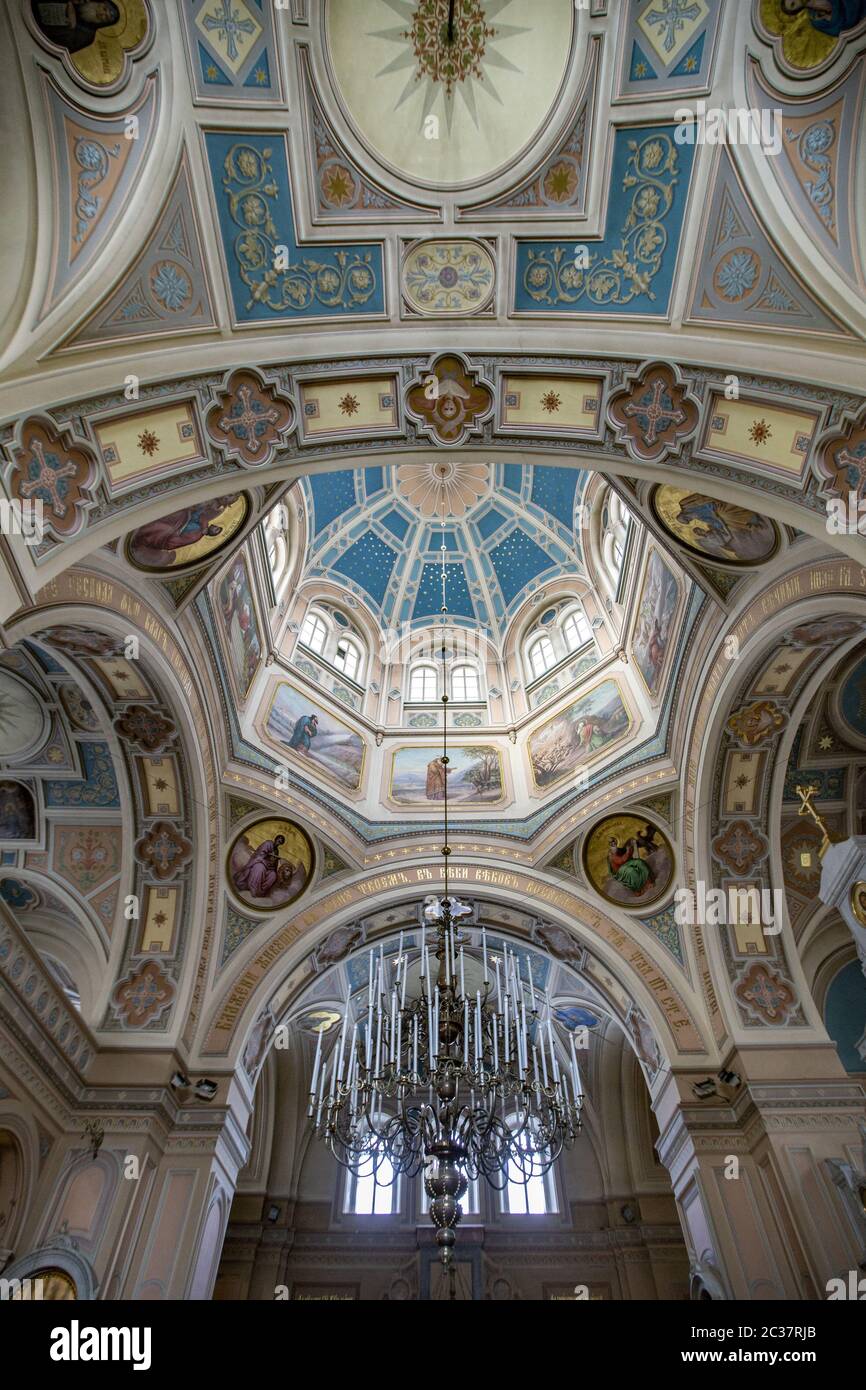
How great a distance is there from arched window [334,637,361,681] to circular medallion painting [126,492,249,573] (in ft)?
20.7

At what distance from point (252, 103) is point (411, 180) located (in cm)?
173

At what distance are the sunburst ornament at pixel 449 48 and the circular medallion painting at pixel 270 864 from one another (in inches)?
411

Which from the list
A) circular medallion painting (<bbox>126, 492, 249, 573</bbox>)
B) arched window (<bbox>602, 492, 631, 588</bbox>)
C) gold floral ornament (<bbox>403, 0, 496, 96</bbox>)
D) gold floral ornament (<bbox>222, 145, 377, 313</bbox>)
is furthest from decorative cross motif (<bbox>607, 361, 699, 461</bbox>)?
arched window (<bbox>602, 492, 631, 588</bbox>)

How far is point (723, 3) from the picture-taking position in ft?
24.5

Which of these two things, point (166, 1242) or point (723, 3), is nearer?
point (723, 3)

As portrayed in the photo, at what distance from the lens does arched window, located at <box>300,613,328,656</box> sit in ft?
54.3

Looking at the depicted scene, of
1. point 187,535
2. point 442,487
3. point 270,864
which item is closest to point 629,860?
point 270,864

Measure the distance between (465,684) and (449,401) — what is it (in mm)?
9438

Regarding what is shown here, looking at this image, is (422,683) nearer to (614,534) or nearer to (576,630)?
A: (576,630)

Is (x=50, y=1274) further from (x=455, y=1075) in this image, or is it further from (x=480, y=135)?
(x=480, y=135)
